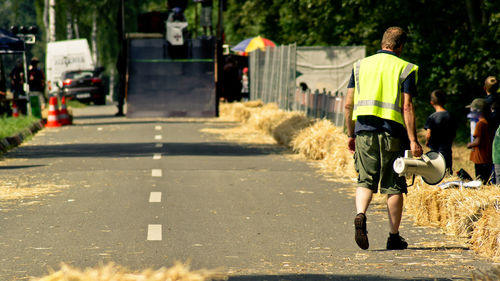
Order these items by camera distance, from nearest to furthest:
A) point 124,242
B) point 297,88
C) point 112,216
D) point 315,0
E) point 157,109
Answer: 1. point 124,242
2. point 112,216
3. point 297,88
4. point 315,0
5. point 157,109

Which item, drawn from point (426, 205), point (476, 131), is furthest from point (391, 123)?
point (476, 131)

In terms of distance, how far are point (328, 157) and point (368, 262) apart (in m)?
8.16

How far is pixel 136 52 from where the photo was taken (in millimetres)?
28672

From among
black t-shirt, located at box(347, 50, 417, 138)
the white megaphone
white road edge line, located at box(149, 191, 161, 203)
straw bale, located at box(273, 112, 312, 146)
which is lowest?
straw bale, located at box(273, 112, 312, 146)

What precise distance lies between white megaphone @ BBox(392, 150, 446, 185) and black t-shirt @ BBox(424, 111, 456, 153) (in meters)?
3.02

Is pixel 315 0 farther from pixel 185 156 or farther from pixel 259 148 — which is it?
pixel 185 156

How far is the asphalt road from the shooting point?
23.6 feet

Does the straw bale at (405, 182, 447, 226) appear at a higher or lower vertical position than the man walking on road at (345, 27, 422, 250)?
lower

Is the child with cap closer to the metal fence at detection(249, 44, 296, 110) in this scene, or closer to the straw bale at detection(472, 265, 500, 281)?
the straw bale at detection(472, 265, 500, 281)

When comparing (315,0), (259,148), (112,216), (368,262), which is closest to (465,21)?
(315,0)

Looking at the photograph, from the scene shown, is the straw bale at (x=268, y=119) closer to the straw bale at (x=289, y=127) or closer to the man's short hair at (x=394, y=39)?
the straw bale at (x=289, y=127)

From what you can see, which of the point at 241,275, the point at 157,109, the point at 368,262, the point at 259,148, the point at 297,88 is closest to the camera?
the point at 241,275

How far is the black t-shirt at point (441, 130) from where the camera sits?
11027 mm

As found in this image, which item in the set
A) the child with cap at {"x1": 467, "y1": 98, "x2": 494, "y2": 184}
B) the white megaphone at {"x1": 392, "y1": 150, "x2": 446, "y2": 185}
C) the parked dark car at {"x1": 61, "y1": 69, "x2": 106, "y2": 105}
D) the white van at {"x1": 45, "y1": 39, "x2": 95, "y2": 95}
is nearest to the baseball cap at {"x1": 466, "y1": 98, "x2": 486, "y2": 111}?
the child with cap at {"x1": 467, "y1": 98, "x2": 494, "y2": 184}
